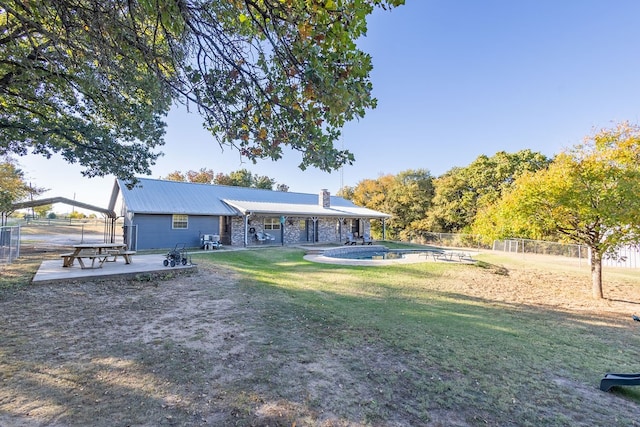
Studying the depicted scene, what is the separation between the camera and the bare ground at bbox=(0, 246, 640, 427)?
2533mm

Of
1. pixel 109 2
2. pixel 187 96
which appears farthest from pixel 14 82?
pixel 187 96

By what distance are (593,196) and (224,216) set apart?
19.7 m

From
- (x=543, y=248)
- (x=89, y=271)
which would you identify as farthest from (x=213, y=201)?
(x=543, y=248)

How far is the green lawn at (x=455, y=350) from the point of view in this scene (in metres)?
2.88

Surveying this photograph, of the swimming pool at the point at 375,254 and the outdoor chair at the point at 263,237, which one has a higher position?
the outdoor chair at the point at 263,237

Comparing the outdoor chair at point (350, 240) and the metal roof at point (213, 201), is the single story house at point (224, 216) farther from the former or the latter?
the outdoor chair at point (350, 240)

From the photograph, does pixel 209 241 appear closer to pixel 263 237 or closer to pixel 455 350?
pixel 263 237

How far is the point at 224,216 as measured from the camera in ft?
69.0

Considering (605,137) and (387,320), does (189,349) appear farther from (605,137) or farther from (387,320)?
(605,137)

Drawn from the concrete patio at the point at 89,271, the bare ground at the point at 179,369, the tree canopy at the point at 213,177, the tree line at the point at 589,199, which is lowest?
the bare ground at the point at 179,369

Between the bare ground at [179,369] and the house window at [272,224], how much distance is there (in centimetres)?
1502

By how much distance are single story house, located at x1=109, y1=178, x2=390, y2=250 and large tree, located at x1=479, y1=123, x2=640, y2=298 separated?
15.0 m

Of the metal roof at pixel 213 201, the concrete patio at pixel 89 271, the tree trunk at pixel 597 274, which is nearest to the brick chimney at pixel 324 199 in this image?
the metal roof at pixel 213 201

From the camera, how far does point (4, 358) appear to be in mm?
3439
